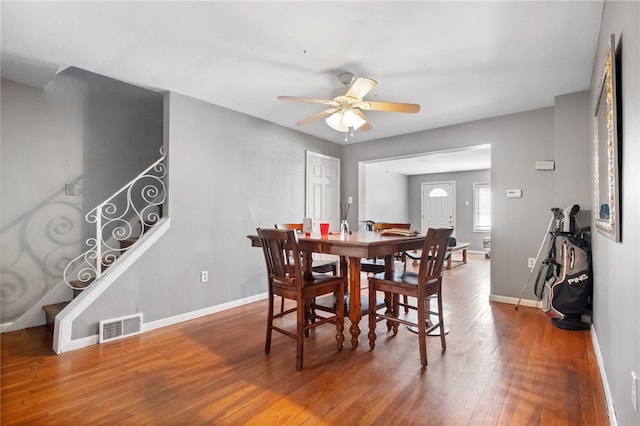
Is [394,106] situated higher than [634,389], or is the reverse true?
[394,106]

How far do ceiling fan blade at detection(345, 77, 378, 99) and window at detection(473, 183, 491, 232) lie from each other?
7481 mm

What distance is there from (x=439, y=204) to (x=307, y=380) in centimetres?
846

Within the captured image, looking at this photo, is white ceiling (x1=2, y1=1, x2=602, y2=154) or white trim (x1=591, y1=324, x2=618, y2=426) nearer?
white trim (x1=591, y1=324, x2=618, y2=426)

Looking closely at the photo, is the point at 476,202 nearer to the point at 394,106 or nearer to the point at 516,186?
the point at 516,186

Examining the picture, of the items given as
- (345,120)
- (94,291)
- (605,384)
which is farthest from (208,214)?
(605,384)

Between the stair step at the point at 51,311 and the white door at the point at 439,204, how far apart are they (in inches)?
349

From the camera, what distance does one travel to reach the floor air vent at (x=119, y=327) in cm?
280

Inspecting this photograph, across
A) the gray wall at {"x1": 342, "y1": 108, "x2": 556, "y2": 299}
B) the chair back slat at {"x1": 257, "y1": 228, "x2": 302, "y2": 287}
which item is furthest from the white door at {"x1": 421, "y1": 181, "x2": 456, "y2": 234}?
the chair back slat at {"x1": 257, "y1": 228, "x2": 302, "y2": 287}

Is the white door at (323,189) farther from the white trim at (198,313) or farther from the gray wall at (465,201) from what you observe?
the gray wall at (465,201)

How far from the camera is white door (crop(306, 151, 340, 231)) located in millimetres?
5086

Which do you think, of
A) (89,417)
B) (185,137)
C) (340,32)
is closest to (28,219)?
(185,137)

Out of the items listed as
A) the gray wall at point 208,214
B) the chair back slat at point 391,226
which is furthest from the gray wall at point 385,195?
the chair back slat at point 391,226

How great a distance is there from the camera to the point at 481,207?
899 cm

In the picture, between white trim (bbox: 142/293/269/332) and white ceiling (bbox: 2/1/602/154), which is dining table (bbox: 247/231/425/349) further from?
Result: white ceiling (bbox: 2/1/602/154)
